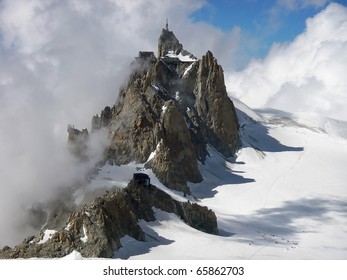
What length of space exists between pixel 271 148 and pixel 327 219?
4764 centimetres

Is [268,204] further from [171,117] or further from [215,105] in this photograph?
[215,105]

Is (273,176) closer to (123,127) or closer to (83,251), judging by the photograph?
(123,127)

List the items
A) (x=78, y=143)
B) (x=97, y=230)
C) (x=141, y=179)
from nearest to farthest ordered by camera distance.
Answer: (x=97, y=230) < (x=141, y=179) < (x=78, y=143)

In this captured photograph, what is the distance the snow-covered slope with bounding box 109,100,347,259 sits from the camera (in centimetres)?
5416

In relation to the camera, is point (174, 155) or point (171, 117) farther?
point (171, 117)

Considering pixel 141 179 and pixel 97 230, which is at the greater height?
pixel 141 179

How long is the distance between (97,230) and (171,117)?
49070 millimetres

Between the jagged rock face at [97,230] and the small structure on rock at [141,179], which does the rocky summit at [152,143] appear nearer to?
the jagged rock face at [97,230]

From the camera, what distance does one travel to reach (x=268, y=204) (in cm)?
8519

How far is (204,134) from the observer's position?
11256cm

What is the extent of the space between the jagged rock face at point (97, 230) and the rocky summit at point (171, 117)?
1132 inches

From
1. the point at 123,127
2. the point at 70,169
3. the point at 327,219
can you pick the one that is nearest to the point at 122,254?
the point at 70,169

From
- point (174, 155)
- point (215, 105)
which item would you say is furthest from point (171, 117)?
point (215, 105)

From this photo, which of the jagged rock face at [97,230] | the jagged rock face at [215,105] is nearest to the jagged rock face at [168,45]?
the jagged rock face at [215,105]
